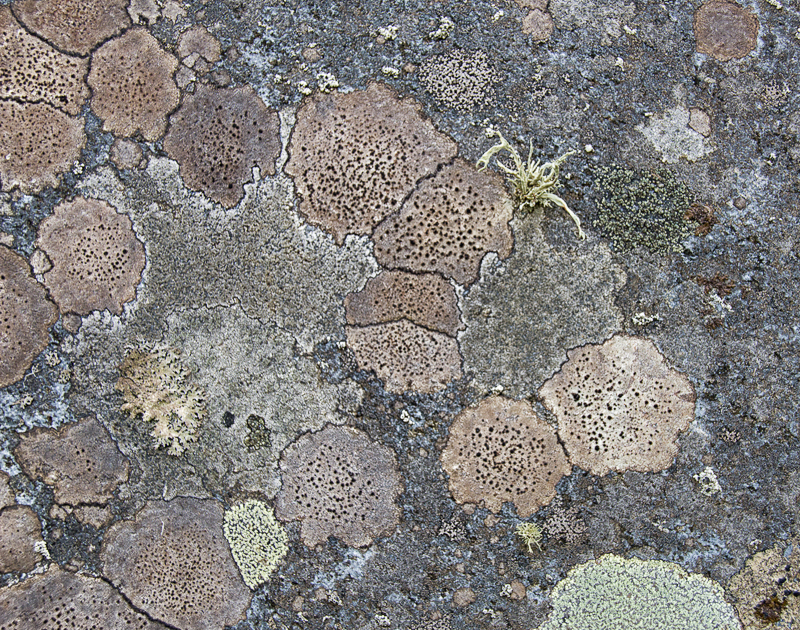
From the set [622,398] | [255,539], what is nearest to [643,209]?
[622,398]

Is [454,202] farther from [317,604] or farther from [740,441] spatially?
[317,604]

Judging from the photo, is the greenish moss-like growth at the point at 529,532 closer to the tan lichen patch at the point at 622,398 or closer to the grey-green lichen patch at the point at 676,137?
the tan lichen patch at the point at 622,398

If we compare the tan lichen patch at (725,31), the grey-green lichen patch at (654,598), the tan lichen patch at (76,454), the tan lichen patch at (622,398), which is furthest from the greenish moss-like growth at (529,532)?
the tan lichen patch at (725,31)

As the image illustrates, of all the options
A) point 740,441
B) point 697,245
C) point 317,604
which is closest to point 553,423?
point 740,441

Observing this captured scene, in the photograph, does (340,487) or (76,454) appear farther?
(76,454)

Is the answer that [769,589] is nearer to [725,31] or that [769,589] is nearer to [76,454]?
[725,31]

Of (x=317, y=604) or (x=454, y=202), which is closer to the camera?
(x=454, y=202)

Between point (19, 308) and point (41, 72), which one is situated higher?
point (41, 72)
